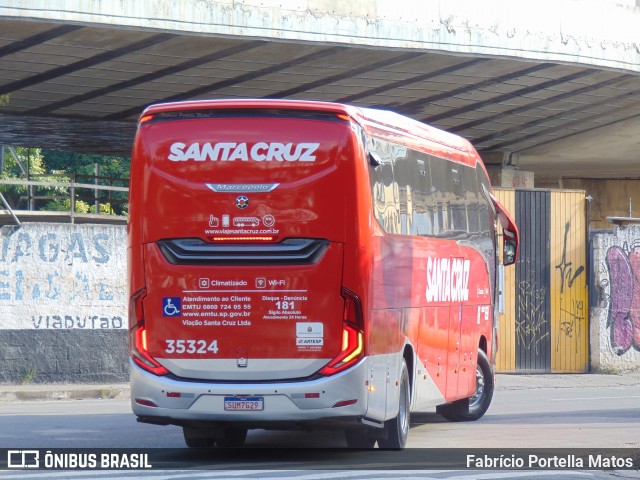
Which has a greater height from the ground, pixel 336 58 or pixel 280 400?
pixel 336 58

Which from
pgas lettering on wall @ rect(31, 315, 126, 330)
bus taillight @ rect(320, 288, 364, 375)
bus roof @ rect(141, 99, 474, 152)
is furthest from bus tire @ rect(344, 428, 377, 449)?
pgas lettering on wall @ rect(31, 315, 126, 330)

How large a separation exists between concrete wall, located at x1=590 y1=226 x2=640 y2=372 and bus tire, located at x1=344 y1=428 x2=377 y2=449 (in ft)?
44.9

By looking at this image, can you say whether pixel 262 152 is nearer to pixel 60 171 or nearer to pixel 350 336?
pixel 350 336

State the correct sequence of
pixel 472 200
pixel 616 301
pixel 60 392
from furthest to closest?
→ pixel 616 301, pixel 60 392, pixel 472 200

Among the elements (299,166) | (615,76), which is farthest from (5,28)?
(615,76)

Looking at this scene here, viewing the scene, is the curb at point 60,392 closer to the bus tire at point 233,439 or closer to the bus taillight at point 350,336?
the bus tire at point 233,439

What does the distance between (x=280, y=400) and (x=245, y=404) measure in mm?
299

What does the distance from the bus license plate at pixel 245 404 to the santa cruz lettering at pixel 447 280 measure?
302 centimetres

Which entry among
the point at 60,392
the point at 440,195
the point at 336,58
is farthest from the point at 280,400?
the point at 336,58

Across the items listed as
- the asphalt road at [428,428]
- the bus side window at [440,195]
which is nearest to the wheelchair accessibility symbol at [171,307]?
the asphalt road at [428,428]

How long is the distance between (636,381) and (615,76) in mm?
6725

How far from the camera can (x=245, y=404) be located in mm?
10328

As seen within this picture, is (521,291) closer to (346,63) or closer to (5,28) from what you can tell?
(346,63)

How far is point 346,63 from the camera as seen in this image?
912 inches
